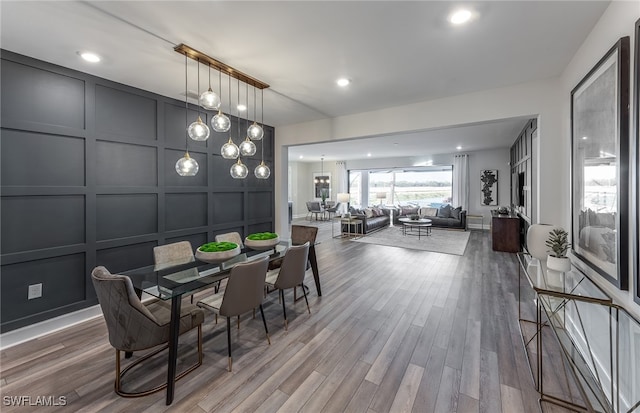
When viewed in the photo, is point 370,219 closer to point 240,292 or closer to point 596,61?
point 596,61

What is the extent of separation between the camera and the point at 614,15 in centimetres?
179

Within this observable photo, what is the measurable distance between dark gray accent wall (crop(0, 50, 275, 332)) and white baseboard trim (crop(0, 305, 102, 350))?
0.06 m

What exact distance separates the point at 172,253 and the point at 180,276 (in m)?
0.76

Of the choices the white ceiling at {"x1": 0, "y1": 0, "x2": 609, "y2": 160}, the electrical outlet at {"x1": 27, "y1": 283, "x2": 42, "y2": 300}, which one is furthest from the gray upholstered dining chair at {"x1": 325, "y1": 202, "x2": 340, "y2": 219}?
the electrical outlet at {"x1": 27, "y1": 283, "x2": 42, "y2": 300}

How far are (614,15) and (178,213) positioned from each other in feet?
15.8

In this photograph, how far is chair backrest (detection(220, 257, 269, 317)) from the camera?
2035 millimetres

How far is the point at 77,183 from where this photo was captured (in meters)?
2.90

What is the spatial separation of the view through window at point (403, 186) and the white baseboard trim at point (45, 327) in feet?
30.6

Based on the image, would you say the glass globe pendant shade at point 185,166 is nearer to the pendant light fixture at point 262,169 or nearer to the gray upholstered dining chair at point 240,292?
the pendant light fixture at point 262,169

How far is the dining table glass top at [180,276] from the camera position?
192cm

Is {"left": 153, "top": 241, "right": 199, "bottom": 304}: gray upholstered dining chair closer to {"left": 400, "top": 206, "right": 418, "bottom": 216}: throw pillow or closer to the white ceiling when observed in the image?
the white ceiling

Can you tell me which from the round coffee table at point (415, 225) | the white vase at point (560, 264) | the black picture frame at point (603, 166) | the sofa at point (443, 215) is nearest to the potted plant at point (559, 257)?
the white vase at point (560, 264)

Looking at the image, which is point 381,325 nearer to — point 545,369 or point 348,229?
point 545,369

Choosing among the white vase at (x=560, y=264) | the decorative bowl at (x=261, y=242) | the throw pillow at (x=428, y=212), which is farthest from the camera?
the throw pillow at (x=428, y=212)
